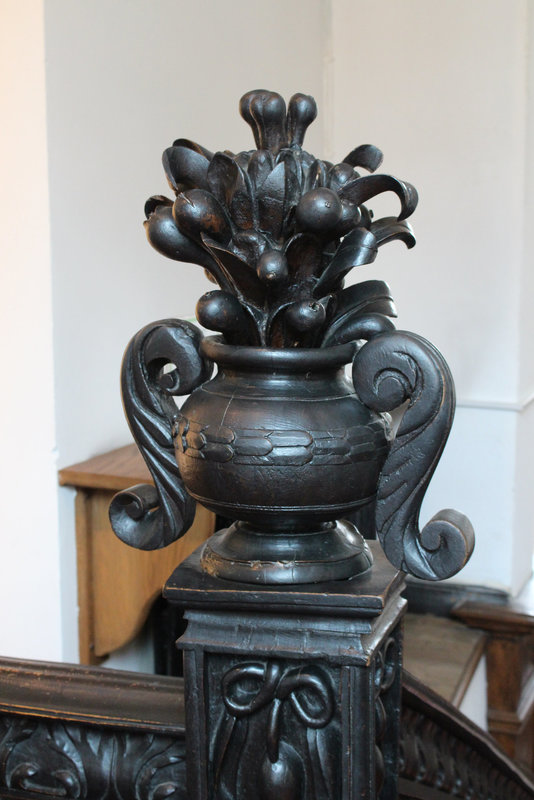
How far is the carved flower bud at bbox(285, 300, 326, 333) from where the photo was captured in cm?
52

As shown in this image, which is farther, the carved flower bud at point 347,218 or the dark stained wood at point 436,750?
the dark stained wood at point 436,750

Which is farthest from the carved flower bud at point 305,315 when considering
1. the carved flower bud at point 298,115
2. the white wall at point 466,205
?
the white wall at point 466,205

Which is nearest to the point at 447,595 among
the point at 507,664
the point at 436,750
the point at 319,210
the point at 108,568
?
the point at 507,664

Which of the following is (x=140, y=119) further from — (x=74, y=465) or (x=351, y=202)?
(x=351, y=202)

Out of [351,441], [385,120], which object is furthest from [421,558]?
[385,120]

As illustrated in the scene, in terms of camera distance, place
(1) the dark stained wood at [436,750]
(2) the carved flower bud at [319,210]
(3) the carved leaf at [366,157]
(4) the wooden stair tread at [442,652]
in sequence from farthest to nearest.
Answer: (4) the wooden stair tread at [442,652]
(1) the dark stained wood at [436,750]
(3) the carved leaf at [366,157]
(2) the carved flower bud at [319,210]

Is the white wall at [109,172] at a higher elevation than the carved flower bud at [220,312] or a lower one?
higher

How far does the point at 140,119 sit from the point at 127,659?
103 cm

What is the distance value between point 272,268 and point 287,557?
6.8 inches

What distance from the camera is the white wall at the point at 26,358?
1.43 m

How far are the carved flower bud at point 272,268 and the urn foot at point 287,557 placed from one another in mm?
154

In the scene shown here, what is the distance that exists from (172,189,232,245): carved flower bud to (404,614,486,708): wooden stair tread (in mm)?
1653

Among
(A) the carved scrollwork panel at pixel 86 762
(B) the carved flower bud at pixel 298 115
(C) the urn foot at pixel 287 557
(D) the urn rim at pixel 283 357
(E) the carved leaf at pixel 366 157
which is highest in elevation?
(B) the carved flower bud at pixel 298 115

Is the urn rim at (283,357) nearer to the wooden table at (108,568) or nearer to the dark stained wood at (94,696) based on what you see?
the dark stained wood at (94,696)
